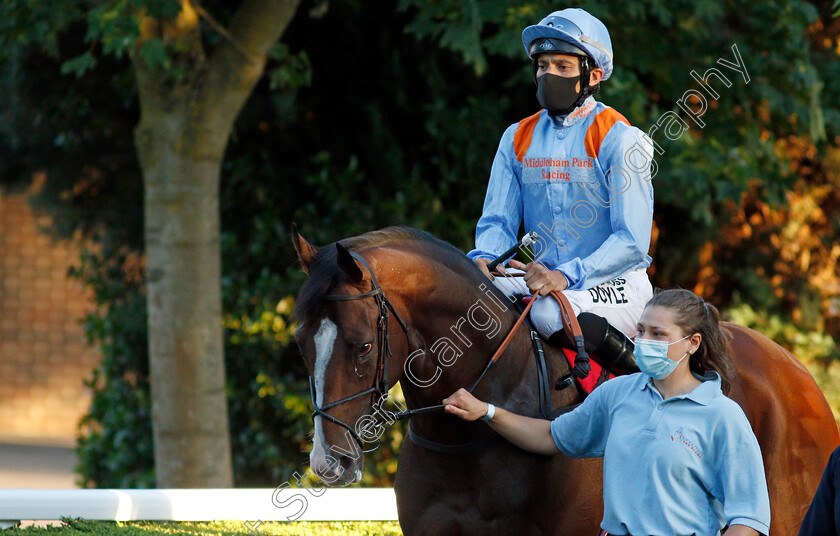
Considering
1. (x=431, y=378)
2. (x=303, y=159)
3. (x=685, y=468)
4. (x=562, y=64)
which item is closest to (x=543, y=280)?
(x=431, y=378)

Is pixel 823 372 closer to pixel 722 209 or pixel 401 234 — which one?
pixel 722 209

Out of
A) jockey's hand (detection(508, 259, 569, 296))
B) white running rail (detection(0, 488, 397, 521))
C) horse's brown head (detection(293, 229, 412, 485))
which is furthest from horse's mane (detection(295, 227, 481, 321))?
white running rail (detection(0, 488, 397, 521))

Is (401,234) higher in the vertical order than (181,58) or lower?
lower

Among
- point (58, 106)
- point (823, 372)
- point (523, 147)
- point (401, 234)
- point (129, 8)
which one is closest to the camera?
point (401, 234)

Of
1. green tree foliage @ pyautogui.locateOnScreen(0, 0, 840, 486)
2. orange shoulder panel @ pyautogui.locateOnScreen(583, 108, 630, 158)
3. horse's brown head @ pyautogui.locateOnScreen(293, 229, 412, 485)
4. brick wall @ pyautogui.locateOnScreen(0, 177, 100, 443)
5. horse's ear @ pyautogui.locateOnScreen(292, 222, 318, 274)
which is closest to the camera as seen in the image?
horse's brown head @ pyautogui.locateOnScreen(293, 229, 412, 485)

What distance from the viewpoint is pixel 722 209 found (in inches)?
316

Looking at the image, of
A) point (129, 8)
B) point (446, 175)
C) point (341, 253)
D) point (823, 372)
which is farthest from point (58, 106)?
point (823, 372)

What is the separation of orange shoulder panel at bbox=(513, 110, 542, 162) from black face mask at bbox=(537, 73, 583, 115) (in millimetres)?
154

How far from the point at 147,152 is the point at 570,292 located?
352 cm

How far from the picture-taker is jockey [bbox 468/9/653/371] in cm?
319

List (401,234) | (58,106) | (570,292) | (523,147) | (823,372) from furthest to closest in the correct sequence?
1. (823,372)
2. (58,106)
3. (523,147)
4. (570,292)
5. (401,234)

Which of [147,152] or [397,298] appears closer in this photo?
[397,298]

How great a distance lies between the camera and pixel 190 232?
5785 millimetres

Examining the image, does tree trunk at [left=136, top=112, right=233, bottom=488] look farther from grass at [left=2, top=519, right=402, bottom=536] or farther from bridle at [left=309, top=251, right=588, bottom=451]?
bridle at [left=309, top=251, right=588, bottom=451]
